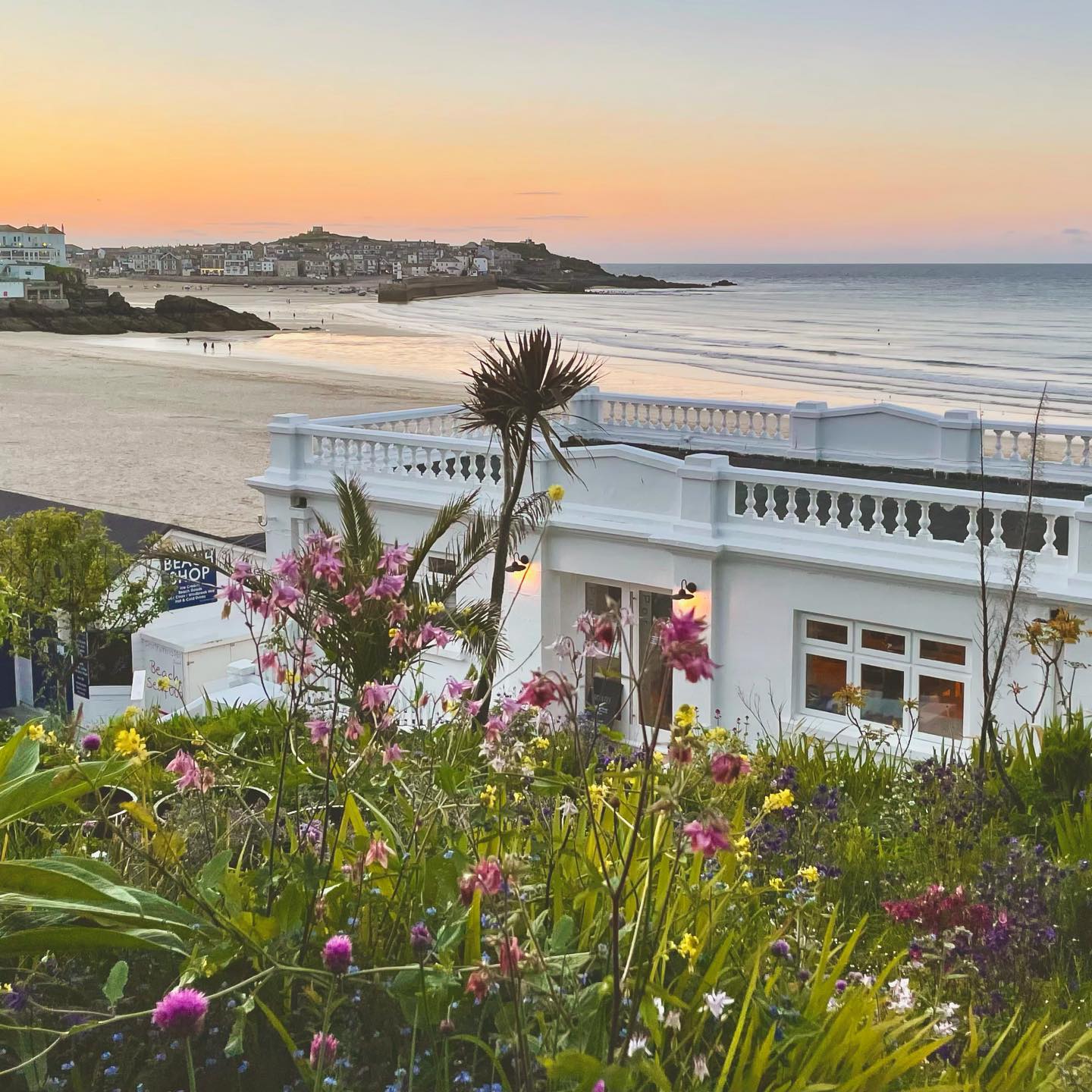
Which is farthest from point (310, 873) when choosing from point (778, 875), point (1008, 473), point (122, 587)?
point (1008, 473)

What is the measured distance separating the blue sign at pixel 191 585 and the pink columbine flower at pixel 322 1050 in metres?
16.4

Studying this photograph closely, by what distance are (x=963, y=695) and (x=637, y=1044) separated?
1046 cm

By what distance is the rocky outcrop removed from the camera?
139 m

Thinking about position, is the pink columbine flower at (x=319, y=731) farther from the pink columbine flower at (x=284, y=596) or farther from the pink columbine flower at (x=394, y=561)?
the pink columbine flower at (x=394, y=561)

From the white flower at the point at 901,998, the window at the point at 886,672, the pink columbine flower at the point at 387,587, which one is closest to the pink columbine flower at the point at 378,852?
the pink columbine flower at the point at 387,587

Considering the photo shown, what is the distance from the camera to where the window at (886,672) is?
12750mm

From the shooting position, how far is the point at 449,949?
3.35m

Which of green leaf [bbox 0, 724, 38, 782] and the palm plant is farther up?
the palm plant

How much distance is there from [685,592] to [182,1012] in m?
11.4

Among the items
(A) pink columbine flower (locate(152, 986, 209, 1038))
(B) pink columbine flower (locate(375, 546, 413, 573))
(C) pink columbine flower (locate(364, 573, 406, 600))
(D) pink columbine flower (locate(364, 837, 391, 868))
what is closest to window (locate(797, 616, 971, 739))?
(B) pink columbine flower (locate(375, 546, 413, 573))

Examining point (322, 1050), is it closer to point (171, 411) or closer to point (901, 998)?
point (901, 998)

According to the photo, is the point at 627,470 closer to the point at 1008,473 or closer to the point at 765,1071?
the point at 1008,473

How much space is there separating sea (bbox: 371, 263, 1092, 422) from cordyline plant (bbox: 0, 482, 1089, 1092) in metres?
31.9

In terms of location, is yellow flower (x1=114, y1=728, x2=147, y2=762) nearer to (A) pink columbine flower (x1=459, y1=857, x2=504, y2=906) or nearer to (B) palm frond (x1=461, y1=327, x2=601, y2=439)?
(A) pink columbine flower (x1=459, y1=857, x2=504, y2=906)
